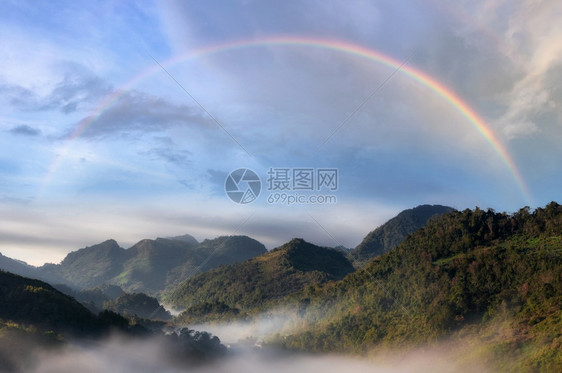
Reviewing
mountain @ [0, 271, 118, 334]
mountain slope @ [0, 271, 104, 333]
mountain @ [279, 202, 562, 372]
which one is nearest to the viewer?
mountain @ [279, 202, 562, 372]

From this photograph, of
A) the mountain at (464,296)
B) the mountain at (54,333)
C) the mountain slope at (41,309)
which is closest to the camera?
the mountain at (464,296)

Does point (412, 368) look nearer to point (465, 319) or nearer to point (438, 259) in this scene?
point (465, 319)

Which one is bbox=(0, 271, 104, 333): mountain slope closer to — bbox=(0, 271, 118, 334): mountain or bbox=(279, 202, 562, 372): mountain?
bbox=(0, 271, 118, 334): mountain

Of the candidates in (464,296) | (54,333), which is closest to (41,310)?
(54,333)

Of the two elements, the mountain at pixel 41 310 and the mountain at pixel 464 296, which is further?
the mountain at pixel 41 310

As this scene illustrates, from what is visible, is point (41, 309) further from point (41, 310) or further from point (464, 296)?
point (464, 296)

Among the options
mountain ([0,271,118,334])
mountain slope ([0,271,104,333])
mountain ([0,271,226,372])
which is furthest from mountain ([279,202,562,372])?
mountain slope ([0,271,104,333])

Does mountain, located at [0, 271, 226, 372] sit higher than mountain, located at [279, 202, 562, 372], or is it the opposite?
mountain, located at [279, 202, 562, 372]

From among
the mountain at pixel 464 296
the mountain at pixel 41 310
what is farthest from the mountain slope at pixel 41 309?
the mountain at pixel 464 296

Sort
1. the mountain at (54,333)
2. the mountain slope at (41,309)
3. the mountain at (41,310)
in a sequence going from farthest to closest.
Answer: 1. the mountain slope at (41,309)
2. the mountain at (41,310)
3. the mountain at (54,333)

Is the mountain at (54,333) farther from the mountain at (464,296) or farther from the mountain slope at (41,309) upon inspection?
the mountain at (464,296)
